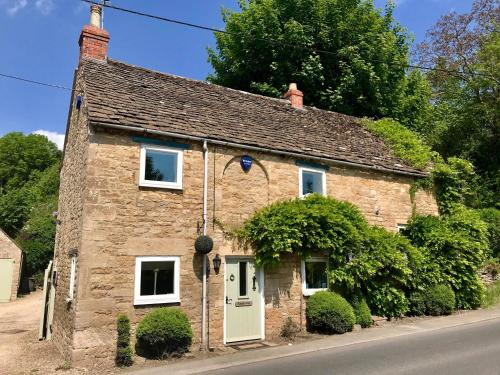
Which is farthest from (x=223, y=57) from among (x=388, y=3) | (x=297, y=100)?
(x=388, y=3)

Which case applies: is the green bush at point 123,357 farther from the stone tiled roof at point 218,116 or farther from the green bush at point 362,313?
the green bush at point 362,313

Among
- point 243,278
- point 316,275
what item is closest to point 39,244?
point 243,278

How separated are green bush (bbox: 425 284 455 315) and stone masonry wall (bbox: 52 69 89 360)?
1132cm

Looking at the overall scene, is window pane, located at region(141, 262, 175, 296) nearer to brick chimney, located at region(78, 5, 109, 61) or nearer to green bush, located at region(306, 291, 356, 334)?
green bush, located at region(306, 291, 356, 334)

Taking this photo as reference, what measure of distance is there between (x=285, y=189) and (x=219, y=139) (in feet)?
8.85

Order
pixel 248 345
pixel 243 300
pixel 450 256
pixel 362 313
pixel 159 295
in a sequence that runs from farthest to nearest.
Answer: pixel 450 256 → pixel 362 313 → pixel 243 300 → pixel 248 345 → pixel 159 295

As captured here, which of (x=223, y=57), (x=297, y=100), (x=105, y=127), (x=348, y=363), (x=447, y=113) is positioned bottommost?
(x=348, y=363)

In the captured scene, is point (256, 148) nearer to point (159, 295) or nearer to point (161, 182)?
point (161, 182)

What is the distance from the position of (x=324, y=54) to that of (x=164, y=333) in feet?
61.3

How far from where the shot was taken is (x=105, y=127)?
1054 centimetres

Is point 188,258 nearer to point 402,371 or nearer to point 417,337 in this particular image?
point 402,371

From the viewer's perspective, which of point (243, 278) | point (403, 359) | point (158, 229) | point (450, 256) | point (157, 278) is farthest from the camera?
point (450, 256)

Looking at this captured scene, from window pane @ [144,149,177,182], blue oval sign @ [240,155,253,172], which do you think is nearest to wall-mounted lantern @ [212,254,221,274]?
window pane @ [144,149,177,182]

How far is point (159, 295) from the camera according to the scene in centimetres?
1050
